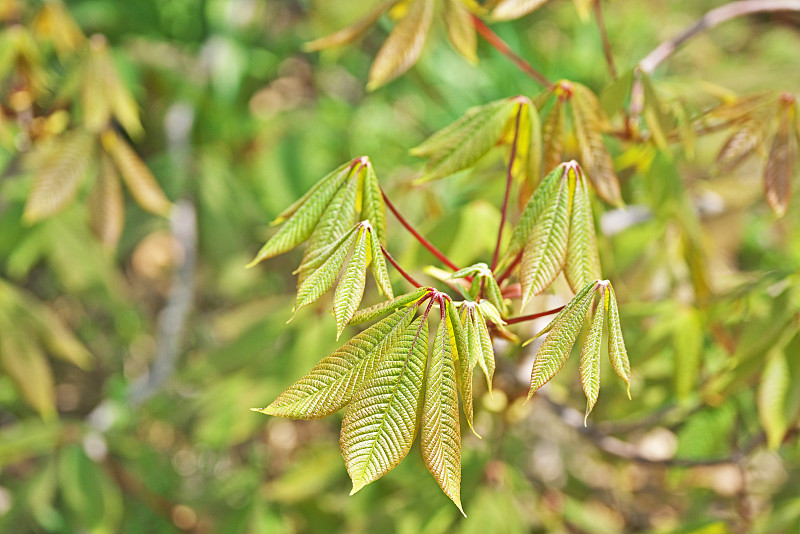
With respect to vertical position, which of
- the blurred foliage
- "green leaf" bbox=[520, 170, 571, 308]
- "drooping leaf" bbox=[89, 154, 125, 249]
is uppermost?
"green leaf" bbox=[520, 170, 571, 308]

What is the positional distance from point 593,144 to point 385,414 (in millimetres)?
326

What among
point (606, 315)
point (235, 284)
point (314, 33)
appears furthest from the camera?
point (314, 33)

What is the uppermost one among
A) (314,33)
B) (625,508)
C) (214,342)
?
(314,33)

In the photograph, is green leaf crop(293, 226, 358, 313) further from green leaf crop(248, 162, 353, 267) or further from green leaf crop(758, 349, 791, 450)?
green leaf crop(758, 349, 791, 450)

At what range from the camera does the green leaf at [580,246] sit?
48 centimetres

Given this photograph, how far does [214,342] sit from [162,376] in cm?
27

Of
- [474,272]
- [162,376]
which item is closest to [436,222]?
[474,272]

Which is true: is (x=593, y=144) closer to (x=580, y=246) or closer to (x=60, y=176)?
(x=580, y=246)

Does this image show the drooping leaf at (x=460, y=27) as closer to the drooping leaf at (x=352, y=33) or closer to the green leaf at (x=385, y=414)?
the drooping leaf at (x=352, y=33)

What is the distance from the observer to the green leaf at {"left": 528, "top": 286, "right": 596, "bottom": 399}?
0.40 metres

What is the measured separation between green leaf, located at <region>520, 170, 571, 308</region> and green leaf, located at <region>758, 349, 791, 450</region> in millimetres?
371

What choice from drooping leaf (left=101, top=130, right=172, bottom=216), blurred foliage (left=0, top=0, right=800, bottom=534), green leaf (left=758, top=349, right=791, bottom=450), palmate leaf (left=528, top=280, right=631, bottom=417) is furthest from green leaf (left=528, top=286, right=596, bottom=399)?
drooping leaf (left=101, top=130, right=172, bottom=216)

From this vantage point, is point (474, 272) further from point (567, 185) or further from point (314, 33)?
point (314, 33)

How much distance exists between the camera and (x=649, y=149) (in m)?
0.74
